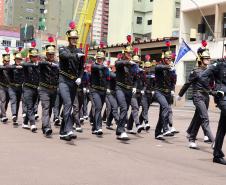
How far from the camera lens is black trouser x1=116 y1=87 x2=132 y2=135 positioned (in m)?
Result: 11.8

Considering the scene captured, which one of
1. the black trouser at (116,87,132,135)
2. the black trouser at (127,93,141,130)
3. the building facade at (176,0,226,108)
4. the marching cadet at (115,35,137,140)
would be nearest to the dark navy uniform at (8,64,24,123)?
the black trouser at (127,93,141,130)

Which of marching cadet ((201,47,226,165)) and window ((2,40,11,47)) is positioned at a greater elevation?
window ((2,40,11,47))

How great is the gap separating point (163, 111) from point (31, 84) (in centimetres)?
345

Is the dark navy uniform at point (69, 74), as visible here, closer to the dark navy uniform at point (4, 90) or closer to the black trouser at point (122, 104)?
the black trouser at point (122, 104)

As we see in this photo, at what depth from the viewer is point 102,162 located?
337 inches

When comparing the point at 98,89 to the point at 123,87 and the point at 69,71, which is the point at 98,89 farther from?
the point at 69,71

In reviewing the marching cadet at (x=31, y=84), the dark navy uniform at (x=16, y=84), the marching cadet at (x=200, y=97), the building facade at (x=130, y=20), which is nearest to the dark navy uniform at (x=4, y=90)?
the dark navy uniform at (x=16, y=84)

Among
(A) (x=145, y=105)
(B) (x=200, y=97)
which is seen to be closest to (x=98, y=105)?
(B) (x=200, y=97)

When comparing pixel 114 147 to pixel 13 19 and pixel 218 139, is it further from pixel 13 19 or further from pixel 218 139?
pixel 13 19

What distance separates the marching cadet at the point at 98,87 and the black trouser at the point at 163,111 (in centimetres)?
130

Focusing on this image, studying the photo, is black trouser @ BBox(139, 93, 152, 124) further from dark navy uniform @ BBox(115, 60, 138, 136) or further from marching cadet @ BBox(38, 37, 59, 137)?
marching cadet @ BBox(38, 37, 59, 137)

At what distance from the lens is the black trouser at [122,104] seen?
1177 centimetres

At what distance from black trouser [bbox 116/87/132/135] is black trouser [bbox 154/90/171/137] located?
0.84 meters

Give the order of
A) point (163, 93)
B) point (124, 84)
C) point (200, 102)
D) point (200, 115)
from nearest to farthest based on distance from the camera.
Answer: point (200, 115), point (200, 102), point (124, 84), point (163, 93)
